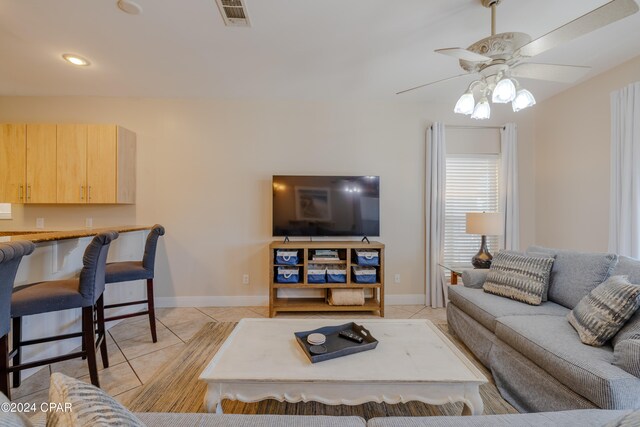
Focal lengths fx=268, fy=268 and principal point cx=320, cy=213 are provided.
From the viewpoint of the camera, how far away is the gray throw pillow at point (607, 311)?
143cm

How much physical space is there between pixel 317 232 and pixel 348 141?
1.24 m

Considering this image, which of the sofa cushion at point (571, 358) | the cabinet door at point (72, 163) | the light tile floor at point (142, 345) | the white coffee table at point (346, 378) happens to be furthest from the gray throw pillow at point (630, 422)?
the cabinet door at point (72, 163)

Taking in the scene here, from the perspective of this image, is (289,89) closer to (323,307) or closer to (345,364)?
(323,307)

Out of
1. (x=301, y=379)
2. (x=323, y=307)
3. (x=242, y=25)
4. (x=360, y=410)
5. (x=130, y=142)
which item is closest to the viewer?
(x=301, y=379)

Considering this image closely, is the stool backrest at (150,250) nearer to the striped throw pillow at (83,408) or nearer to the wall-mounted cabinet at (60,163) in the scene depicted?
the wall-mounted cabinet at (60,163)

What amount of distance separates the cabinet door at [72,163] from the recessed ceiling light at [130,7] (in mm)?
1764

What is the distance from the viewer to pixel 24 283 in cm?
188

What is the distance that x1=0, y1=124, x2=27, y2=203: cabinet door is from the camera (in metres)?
2.94

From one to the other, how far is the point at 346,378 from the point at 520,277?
1.76 metres

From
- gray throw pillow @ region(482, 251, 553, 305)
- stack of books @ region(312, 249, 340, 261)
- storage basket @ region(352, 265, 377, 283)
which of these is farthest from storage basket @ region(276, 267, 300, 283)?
gray throw pillow @ region(482, 251, 553, 305)

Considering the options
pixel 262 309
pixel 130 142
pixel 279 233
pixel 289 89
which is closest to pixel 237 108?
pixel 289 89

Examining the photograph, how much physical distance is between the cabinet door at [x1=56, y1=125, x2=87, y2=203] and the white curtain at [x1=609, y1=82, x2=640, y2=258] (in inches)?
214

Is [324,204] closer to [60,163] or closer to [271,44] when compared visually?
[271,44]

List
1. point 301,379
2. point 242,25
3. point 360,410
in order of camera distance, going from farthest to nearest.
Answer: point 242,25
point 360,410
point 301,379
